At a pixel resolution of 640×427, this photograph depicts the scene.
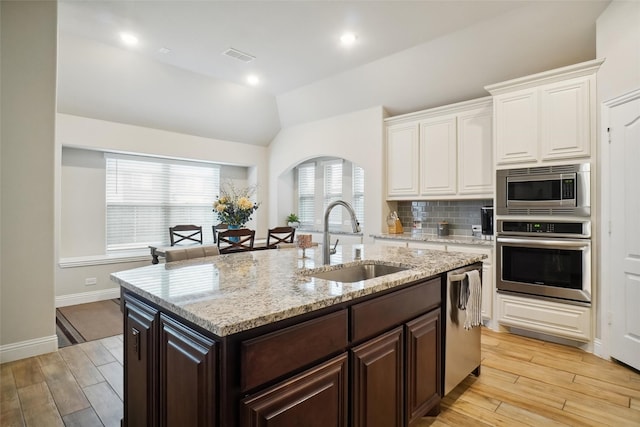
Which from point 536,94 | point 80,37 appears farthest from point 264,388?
point 80,37

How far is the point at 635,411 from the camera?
7.24 ft

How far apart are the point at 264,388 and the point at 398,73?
13.9 ft

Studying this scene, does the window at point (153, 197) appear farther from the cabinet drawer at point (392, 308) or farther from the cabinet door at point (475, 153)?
the cabinet drawer at point (392, 308)

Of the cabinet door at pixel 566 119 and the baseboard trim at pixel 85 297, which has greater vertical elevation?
the cabinet door at pixel 566 119

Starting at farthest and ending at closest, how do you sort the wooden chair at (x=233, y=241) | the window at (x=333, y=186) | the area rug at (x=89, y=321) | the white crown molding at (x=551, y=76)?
the window at (x=333, y=186), the wooden chair at (x=233, y=241), the area rug at (x=89, y=321), the white crown molding at (x=551, y=76)

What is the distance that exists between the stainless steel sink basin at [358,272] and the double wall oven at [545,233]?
6.51 ft

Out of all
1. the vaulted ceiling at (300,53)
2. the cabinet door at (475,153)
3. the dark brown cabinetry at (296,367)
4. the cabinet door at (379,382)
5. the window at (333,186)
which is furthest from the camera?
the window at (333,186)

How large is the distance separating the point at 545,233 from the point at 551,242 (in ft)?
0.34

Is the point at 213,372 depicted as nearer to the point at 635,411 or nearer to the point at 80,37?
the point at 635,411

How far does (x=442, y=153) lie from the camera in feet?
14.3

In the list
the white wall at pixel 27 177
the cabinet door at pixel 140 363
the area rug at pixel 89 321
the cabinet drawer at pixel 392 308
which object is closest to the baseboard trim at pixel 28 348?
the white wall at pixel 27 177

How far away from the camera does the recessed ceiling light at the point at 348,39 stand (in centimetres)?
367

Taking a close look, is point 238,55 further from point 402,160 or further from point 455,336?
point 455,336

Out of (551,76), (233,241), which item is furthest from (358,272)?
(551,76)
